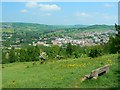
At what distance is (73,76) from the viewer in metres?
25.4

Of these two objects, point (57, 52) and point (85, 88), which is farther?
point (57, 52)

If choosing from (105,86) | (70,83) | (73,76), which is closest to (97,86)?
(105,86)

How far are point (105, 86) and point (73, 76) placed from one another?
4180 mm

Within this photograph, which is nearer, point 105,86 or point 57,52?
point 105,86

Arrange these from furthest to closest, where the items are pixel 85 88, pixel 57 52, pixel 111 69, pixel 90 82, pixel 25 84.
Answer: pixel 57 52 → pixel 111 69 → pixel 25 84 → pixel 90 82 → pixel 85 88

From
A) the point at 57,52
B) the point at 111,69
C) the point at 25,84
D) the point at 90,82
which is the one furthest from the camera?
the point at 57,52

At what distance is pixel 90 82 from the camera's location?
22.9 meters

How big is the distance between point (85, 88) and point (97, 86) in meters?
1.00

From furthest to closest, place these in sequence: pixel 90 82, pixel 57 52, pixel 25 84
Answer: pixel 57 52, pixel 25 84, pixel 90 82

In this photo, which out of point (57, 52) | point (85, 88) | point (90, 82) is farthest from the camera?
point (57, 52)

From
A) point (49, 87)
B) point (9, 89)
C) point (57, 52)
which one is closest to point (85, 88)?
point (49, 87)

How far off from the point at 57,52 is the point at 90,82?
227 feet

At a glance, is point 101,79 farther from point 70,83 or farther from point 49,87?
point 49,87

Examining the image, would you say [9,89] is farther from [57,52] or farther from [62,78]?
[57,52]
